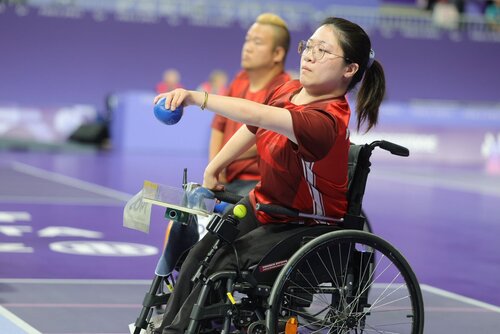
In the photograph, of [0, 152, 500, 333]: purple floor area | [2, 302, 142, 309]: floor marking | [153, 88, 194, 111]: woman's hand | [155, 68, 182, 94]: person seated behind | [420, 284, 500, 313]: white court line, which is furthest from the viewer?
[155, 68, 182, 94]: person seated behind

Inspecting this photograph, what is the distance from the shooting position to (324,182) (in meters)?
4.01

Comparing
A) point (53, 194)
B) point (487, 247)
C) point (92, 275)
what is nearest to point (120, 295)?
point (92, 275)

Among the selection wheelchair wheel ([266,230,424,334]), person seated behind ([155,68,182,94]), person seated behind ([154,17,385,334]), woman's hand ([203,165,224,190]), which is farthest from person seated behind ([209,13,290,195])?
person seated behind ([155,68,182,94])

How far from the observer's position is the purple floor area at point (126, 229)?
6582 millimetres

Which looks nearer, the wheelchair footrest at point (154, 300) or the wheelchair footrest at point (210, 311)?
the wheelchair footrest at point (210, 311)

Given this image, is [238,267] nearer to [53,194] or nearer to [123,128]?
[53,194]

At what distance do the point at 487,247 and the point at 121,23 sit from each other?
42.4ft

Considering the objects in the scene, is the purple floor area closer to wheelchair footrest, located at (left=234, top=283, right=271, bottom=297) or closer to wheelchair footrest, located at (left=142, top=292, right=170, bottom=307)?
wheelchair footrest, located at (left=142, top=292, right=170, bottom=307)

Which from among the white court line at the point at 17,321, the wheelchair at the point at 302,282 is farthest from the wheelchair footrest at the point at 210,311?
the white court line at the point at 17,321

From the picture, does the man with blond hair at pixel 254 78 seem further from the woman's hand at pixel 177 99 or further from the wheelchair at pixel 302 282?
the woman's hand at pixel 177 99

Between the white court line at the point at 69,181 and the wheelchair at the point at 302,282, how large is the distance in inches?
261

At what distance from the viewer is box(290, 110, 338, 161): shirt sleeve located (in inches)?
148

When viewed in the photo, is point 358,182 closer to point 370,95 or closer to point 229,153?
point 370,95

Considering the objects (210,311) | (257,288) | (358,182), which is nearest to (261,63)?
(358,182)
